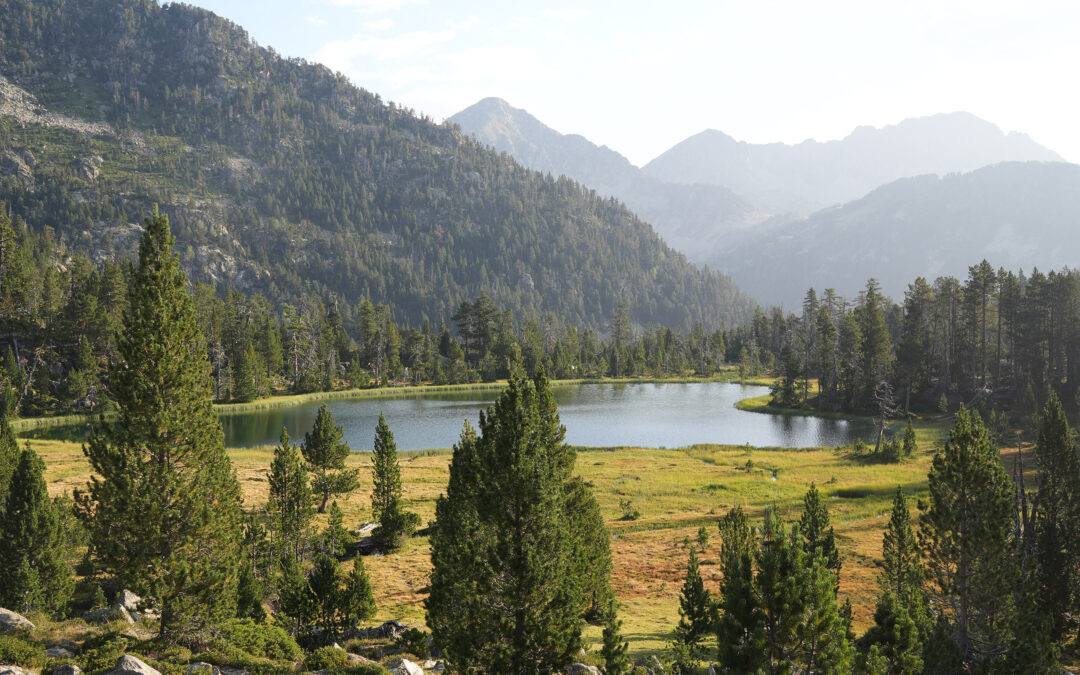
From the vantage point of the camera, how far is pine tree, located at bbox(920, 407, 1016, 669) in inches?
841

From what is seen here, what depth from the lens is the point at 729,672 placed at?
50.3 feet

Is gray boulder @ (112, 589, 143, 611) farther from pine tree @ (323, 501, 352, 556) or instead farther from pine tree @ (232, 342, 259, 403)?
pine tree @ (232, 342, 259, 403)

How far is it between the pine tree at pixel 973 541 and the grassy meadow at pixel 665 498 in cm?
769

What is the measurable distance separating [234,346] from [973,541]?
470 ft

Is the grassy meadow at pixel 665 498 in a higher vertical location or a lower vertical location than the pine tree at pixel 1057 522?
Result: lower

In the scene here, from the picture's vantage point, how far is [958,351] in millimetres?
114625

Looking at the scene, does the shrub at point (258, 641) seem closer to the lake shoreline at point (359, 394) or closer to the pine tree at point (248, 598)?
the pine tree at point (248, 598)

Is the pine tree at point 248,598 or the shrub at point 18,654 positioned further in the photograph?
the pine tree at point 248,598

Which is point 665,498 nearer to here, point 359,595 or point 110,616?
point 359,595

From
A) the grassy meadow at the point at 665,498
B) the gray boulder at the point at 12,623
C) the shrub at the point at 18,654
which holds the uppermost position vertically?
the shrub at the point at 18,654

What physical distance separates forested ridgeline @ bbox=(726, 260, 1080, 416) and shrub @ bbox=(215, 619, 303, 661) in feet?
307

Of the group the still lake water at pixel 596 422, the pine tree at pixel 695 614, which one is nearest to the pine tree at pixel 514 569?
the pine tree at pixel 695 614

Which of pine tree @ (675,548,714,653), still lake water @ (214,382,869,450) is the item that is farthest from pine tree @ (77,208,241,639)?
still lake water @ (214,382,869,450)

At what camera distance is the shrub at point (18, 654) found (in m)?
15.5
